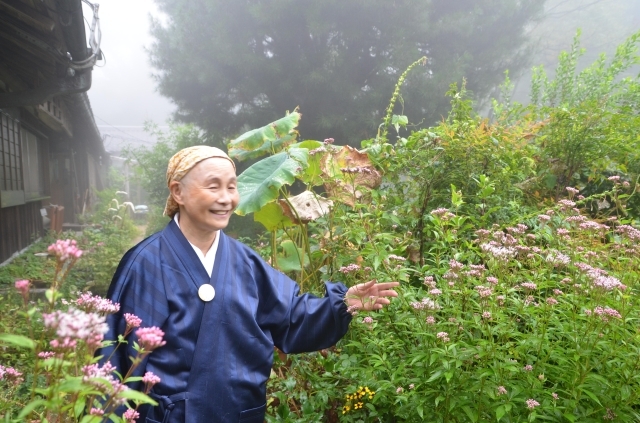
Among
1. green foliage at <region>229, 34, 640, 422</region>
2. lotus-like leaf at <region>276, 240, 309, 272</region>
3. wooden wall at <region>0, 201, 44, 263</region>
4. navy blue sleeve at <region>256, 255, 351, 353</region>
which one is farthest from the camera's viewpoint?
wooden wall at <region>0, 201, 44, 263</region>

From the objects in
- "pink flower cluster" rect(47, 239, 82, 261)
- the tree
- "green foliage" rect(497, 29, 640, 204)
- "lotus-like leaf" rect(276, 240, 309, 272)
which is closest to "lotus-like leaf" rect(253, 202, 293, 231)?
"lotus-like leaf" rect(276, 240, 309, 272)

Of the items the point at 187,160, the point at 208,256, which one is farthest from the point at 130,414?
the point at 187,160

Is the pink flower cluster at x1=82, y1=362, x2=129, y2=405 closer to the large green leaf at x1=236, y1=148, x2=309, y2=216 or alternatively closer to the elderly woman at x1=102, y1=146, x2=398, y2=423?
the elderly woman at x1=102, y1=146, x2=398, y2=423

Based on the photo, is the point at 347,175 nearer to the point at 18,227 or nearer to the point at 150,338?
the point at 150,338

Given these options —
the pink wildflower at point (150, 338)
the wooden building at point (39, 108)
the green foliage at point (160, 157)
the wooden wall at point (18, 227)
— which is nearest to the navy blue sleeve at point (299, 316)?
the pink wildflower at point (150, 338)

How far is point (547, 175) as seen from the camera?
3.50 meters

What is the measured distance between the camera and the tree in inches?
301

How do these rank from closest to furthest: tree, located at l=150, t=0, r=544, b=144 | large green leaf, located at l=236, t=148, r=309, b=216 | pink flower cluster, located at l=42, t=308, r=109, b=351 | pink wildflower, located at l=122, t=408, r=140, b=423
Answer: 1. pink flower cluster, located at l=42, t=308, r=109, b=351
2. pink wildflower, located at l=122, t=408, r=140, b=423
3. large green leaf, located at l=236, t=148, r=309, b=216
4. tree, located at l=150, t=0, r=544, b=144

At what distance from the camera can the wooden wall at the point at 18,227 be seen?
5622 mm

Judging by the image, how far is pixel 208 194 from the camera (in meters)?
1.53

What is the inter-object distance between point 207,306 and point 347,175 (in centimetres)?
137

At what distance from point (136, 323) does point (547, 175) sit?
3183 millimetres

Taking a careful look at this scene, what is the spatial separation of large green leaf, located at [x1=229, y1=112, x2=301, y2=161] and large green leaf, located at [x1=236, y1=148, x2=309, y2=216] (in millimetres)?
410

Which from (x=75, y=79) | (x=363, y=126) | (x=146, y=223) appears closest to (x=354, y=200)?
(x=75, y=79)
